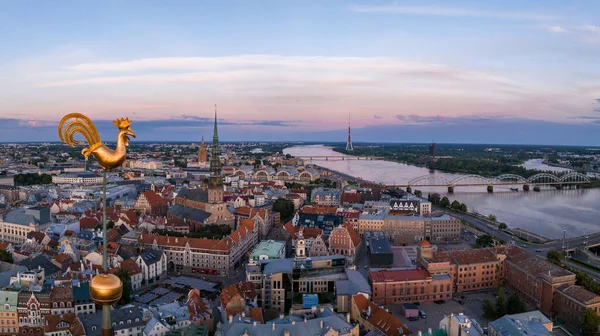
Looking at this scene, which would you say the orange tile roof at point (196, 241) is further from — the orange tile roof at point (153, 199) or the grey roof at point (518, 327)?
the grey roof at point (518, 327)

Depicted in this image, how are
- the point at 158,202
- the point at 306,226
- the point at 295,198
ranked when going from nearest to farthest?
the point at 306,226 < the point at 158,202 < the point at 295,198

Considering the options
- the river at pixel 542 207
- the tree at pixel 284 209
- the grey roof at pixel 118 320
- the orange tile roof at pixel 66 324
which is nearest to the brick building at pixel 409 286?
the grey roof at pixel 118 320

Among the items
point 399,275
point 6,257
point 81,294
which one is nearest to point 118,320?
point 81,294

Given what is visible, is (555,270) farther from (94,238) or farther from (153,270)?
(94,238)

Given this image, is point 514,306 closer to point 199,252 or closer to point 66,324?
point 199,252

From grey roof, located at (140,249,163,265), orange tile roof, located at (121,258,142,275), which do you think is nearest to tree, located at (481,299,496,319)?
grey roof, located at (140,249,163,265)

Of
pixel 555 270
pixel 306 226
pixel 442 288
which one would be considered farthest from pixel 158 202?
pixel 555 270
